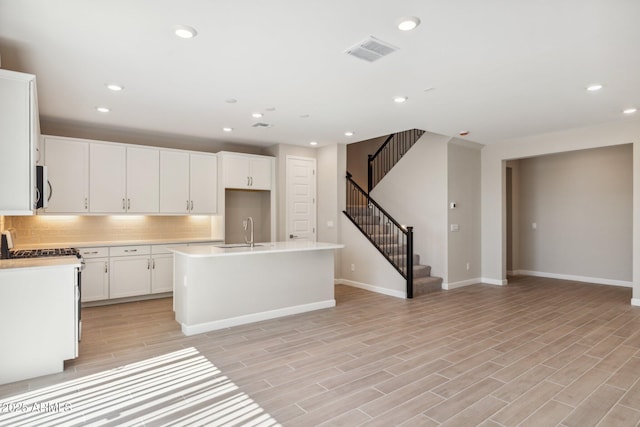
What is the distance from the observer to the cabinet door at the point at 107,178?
5840 mm

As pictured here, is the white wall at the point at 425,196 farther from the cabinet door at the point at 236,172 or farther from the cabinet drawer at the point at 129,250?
the cabinet drawer at the point at 129,250

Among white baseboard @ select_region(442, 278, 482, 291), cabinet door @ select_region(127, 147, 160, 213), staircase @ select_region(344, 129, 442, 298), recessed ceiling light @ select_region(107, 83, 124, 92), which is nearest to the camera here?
recessed ceiling light @ select_region(107, 83, 124, 92)

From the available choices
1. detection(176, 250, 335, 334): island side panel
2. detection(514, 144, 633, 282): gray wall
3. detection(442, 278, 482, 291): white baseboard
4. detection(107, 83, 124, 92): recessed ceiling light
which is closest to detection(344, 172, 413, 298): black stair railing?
detection(442, 278, 482, 291): white baseboard

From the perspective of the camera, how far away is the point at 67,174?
5629 mm

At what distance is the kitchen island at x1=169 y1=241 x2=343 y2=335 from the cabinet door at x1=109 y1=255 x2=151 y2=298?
5.27ft

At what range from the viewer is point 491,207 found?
7.67m

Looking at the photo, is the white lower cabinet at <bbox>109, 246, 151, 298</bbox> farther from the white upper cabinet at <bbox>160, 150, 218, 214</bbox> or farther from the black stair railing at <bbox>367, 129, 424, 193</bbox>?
the black stair railing at <bbox>367, 129, 424, 193</bbox>

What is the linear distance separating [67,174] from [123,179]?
0.77m

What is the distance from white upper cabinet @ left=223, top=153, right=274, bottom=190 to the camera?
693cm

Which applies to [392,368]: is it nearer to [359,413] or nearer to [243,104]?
[359,413]

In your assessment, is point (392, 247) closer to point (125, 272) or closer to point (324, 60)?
point (324, 60)

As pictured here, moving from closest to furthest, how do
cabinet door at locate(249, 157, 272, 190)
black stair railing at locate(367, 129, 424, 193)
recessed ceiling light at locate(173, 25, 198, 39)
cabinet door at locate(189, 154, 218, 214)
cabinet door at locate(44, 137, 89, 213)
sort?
recessed ceiling light at locate(173, 25, 198, 39) < cabinet door at locate(44, 137, 89, 213) < cabinet door at locate(189, 154, 218, 214) < cabinet door at locate(249, 157, 272, 190) < black stair railing at locate(367, 129, 424, 193)

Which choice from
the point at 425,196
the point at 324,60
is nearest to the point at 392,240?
the point at 425,196

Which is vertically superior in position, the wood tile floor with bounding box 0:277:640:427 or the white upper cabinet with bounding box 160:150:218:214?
the white upper cabinet with bounding box 160:150:218:214
